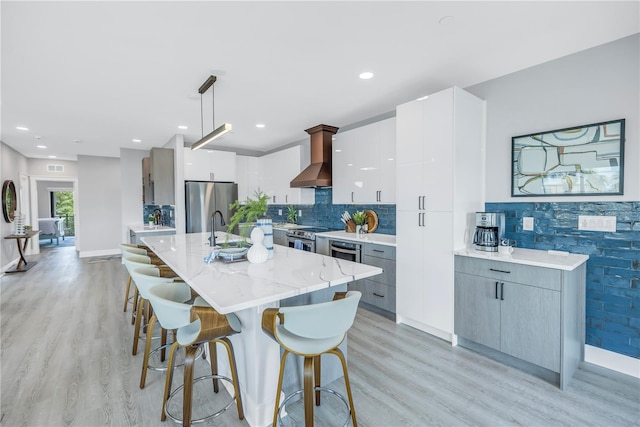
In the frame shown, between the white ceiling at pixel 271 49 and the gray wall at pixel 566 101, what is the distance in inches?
4.5

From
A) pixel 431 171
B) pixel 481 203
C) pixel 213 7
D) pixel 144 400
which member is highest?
pixel 213 7

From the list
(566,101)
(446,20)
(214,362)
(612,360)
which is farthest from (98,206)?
(612,360)

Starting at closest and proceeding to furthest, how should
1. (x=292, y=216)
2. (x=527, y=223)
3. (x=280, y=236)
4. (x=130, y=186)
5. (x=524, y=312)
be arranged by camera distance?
(x=524, y=312)
(x=527, y=223)
(x=280, y=236)
(x=292, y=216)
(x=130, y=186)

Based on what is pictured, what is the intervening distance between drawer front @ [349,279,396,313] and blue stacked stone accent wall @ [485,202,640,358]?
1490 millimetres

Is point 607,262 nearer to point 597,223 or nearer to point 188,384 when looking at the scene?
point 597,223

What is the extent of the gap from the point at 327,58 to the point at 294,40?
377 mm

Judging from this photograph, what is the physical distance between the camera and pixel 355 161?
4.14 m

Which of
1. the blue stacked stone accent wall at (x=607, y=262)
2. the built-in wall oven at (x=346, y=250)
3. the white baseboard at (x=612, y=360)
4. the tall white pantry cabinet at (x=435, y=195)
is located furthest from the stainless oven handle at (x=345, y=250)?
the white baseboard at (x=612, y=360)

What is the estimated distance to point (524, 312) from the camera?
7.52 ft

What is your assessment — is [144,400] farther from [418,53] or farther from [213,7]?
[418,53]

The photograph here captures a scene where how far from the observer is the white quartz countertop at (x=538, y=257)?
83.4 inches

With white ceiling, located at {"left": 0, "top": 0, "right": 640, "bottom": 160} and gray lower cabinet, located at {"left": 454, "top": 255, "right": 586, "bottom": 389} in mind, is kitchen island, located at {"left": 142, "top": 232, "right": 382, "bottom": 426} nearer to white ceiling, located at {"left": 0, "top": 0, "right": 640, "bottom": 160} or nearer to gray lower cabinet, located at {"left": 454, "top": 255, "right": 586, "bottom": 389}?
gray lower cabinet, located at {"left": 454, "top": 255, "right": 586, "bottom": 389}

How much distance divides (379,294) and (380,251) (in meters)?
0.51

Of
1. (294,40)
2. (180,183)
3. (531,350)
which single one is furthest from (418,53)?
(180,183)
